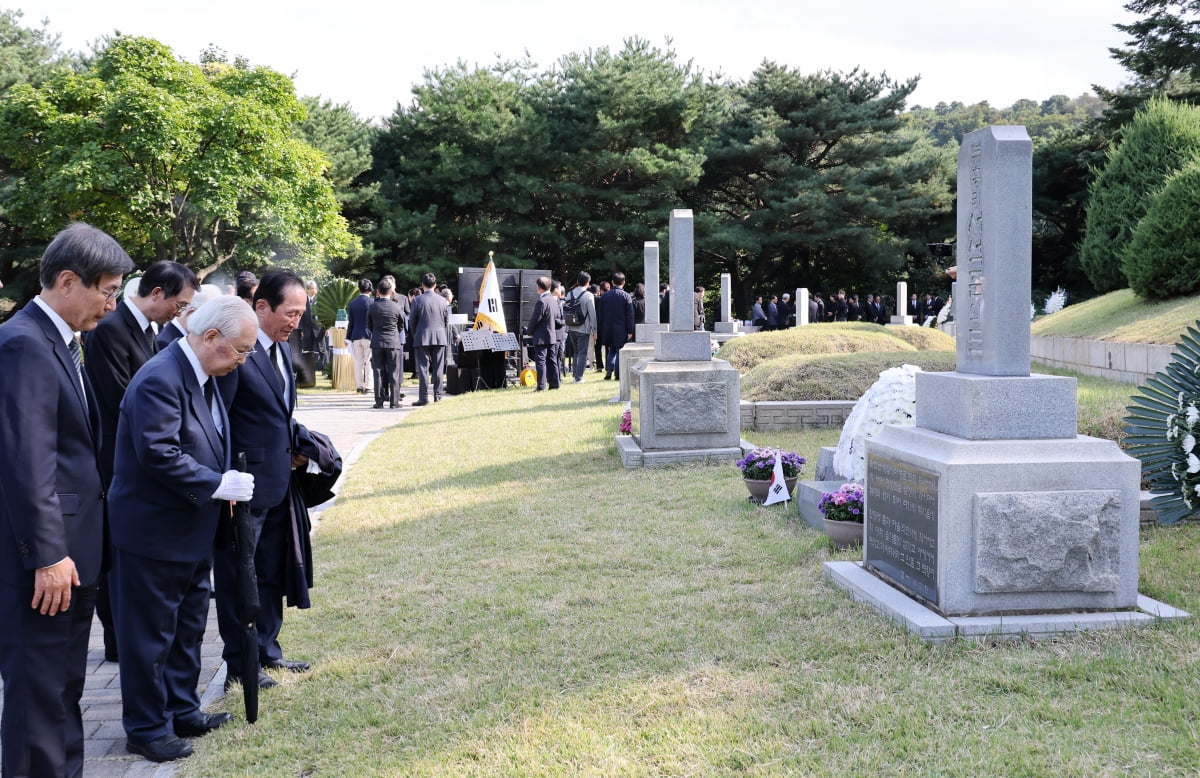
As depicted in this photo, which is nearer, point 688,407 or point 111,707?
point 111,707

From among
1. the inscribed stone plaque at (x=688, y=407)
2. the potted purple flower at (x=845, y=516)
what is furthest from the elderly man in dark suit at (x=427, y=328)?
the potted purple flower at (x=845, y=516)

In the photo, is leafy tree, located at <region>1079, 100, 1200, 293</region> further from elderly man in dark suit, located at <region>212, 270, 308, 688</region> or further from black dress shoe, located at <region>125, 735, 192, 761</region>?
black dress shoe, located at <region>125, 735, 192, 761</region>

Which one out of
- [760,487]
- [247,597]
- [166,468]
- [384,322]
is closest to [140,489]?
[166,468]

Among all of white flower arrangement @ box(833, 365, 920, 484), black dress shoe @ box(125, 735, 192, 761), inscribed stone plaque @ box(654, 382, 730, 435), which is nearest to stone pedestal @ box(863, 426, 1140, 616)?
white flower arrangement @ box(833, 365, 920, 484)

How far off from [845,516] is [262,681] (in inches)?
134

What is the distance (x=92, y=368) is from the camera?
4.54 metres

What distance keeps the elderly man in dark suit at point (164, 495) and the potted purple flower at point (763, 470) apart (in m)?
4.44

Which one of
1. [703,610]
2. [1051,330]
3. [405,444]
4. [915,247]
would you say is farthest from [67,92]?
[915,247]

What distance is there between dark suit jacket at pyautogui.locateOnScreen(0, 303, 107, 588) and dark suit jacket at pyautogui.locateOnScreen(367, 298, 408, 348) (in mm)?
12323

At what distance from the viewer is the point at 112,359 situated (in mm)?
4520

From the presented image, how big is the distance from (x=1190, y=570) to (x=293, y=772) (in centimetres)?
450

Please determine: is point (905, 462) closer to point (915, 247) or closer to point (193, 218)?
point (193, 218)

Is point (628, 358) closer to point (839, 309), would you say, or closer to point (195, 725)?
point (195, 725)

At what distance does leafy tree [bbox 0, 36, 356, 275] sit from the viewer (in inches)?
951
